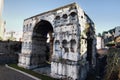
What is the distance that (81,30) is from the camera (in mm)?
14352

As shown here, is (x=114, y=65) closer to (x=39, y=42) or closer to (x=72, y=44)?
(x=72, y=44)

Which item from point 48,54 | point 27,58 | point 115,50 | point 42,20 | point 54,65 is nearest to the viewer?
point 115,50

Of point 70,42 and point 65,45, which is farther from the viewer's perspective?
point 65,45

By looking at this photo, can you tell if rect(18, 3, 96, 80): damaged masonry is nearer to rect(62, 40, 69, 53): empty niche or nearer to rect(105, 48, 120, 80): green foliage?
rect(62, 40, 69, 53): empty niche

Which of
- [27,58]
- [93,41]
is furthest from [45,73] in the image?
[93,41]

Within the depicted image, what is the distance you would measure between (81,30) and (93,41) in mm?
4781

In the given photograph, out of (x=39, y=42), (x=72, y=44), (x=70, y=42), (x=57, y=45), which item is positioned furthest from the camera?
(x=39, y=42)

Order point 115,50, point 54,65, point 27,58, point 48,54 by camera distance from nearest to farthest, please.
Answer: point 115,50 → point 54,65 → point 27,58 → point 48,54

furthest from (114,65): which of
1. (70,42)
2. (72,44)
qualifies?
(70,42)

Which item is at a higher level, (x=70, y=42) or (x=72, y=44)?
(x=70, y=42)

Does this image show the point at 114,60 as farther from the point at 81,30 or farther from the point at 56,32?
the point at 56,32

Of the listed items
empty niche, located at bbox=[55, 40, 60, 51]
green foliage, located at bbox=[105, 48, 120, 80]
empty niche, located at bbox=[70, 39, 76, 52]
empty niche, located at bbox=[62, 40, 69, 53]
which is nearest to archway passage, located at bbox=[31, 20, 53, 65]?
empty niche, located at bbox=[55, 40, 60, 51]

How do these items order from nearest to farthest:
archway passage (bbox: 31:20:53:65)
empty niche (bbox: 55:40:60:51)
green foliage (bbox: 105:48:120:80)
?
green foliage (bbox: 105:48:120:80) < empty niche (bbox: 55:40:60:51) < archway passage (bbox: 31:20:53:65)

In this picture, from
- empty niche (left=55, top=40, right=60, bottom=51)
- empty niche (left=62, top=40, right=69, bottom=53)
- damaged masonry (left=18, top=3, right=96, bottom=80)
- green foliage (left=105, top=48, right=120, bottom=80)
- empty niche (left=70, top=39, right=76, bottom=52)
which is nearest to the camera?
green foliage (left=105, top=48, right=120, bottom=80)
